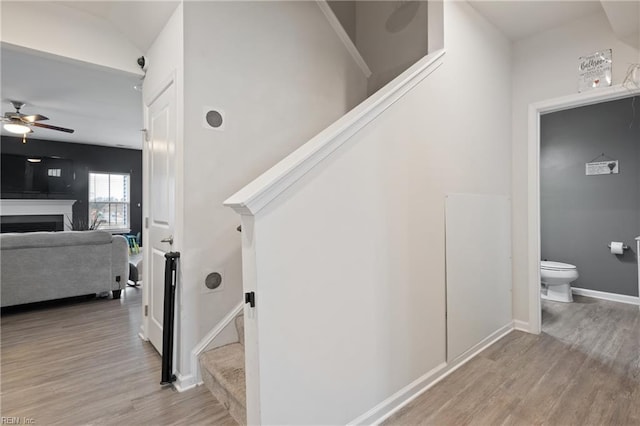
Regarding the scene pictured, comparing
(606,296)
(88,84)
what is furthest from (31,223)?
(606,296)

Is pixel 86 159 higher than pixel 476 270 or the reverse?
higher

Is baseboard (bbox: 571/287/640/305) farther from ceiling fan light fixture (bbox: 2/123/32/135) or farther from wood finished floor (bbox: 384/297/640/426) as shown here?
ceiling fan light fixture (bbox: 2/123/32/135)

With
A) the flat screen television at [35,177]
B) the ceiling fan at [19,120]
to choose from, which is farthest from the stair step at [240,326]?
the flat screen television at [35,177]

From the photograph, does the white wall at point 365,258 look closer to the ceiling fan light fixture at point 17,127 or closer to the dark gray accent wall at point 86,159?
the ceiling fan light fixture at point 17,127

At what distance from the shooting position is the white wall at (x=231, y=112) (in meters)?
2.10

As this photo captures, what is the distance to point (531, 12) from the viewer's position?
2.65 m

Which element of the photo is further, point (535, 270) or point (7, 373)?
point (535, 270)

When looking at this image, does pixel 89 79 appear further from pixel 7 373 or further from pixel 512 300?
pixel 512 300

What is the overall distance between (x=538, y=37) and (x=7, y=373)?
5167 mm

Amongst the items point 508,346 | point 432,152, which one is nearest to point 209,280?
point 432,152

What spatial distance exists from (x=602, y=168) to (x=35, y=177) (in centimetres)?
1018

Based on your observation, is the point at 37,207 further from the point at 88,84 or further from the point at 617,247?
the point at 617,247

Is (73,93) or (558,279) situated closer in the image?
(558,279)

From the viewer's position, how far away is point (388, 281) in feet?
5.76
